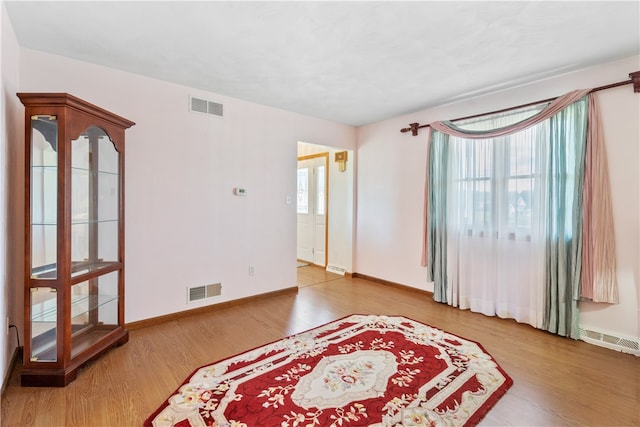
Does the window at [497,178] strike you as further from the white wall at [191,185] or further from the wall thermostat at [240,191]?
the wall thermostat at [240,191]

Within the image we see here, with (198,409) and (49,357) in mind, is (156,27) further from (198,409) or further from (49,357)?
(198,409)

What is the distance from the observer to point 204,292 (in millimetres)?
3492

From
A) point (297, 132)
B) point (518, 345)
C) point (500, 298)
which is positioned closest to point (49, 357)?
point (297, 132)

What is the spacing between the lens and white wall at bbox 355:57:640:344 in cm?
259

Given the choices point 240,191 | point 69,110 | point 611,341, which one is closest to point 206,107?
point 240,191

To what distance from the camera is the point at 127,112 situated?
2.94 m

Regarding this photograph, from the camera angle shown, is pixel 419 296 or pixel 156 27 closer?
pixel 156 27

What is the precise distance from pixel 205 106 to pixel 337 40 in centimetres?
181

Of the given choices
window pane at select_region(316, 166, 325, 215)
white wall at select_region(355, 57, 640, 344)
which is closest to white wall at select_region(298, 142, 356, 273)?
white wall at select_region(355, 57, 640, 344)

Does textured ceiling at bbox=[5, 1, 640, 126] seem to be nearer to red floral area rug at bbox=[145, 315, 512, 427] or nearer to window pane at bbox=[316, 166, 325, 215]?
red floral area rug at bbox=[145, 315, 512, 427]

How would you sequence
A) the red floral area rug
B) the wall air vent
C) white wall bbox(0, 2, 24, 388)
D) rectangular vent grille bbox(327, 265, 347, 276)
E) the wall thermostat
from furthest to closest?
rectangular vent grille bbox(327, 265, 347, 276) → the wall thermostat → the wall air vent → white wall bbox(0, 2, 24, 388) → the red floral area rug

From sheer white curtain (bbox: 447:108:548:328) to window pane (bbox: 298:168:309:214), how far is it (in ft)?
10.6

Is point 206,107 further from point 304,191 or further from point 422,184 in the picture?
point 304,191

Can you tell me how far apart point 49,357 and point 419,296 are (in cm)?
387
